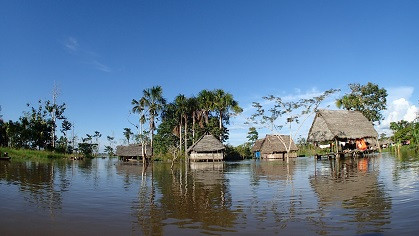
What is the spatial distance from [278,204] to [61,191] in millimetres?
8484

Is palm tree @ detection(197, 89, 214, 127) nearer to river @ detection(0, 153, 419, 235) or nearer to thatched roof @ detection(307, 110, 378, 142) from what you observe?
thatched roof @ detection(307, 110, 378, 142)

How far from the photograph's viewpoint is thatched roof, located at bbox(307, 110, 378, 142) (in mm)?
34312

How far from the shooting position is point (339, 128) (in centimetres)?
3469

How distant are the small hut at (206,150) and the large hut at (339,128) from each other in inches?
510

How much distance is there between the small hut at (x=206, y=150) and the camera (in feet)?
141

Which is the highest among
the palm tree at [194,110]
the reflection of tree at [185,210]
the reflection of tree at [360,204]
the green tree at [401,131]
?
the palm tree at [194,110]

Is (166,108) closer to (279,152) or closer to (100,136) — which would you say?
(279,152)

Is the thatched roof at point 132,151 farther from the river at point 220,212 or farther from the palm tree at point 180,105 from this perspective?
the river at point 220,212

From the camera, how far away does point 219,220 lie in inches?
276

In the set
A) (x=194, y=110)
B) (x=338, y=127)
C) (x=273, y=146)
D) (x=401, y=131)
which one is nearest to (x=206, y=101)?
(x=194, y=110)

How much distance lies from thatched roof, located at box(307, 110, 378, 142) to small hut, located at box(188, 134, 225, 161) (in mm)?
12951

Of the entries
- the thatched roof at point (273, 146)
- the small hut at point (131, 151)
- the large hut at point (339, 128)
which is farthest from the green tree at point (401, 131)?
the small hut at point (131, 151)

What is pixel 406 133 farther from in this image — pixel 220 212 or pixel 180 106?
pixel 220 212

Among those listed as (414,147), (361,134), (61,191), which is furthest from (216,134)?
(61,191)
